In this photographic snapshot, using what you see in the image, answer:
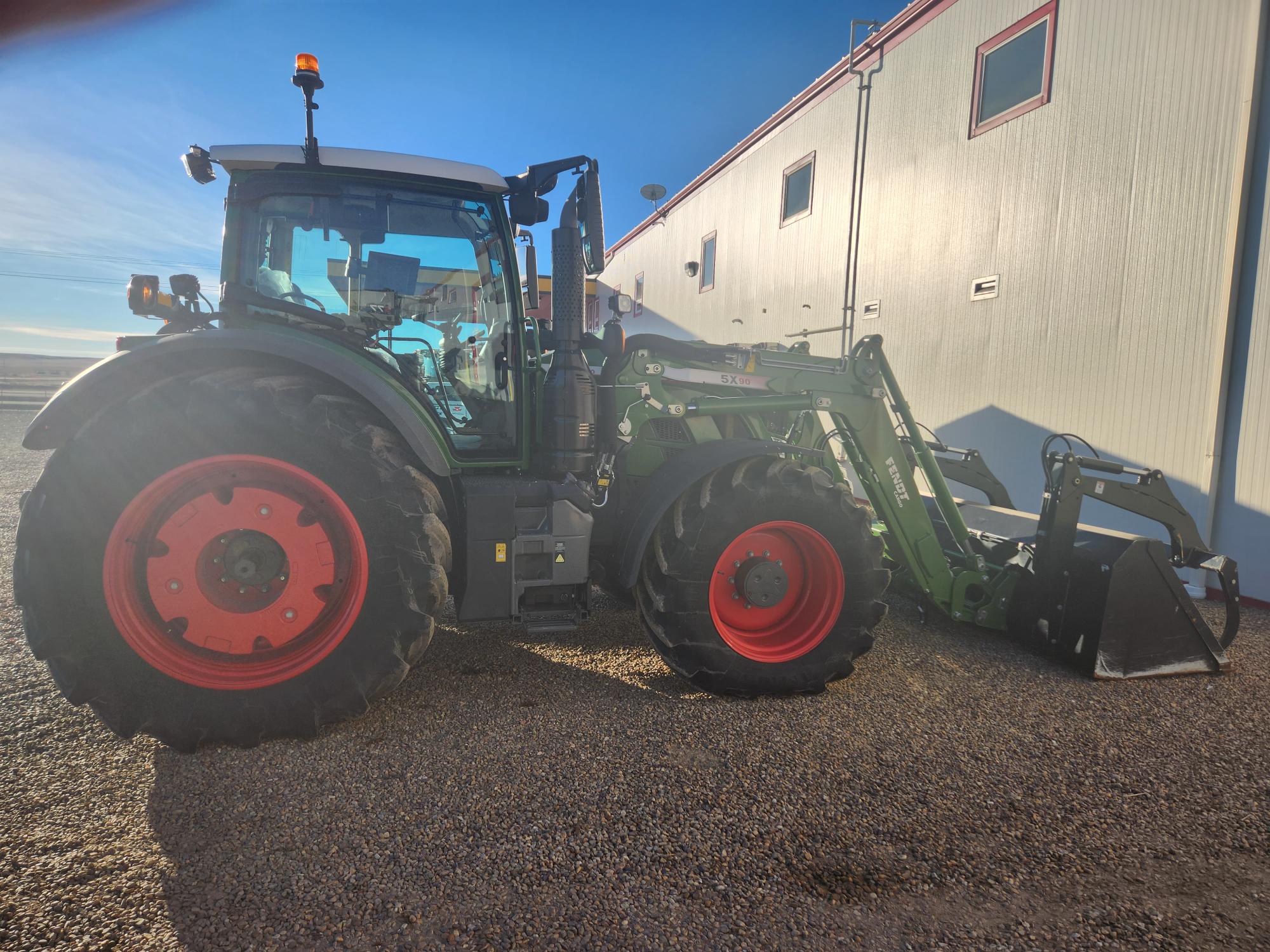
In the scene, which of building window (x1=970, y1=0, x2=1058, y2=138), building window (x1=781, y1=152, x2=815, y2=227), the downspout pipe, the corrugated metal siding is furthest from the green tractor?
building window (x1=781, y1=152, x2=815, y2=227)

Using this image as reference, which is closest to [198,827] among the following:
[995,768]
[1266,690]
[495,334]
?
[495,334]

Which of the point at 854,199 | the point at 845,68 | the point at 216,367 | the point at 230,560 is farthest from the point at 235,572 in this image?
the point at 845,68

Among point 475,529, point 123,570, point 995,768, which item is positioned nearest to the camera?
point 123,570

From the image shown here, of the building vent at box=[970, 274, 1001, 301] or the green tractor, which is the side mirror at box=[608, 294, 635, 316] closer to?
the green tractor

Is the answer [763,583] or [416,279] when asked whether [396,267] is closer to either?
[416,279]

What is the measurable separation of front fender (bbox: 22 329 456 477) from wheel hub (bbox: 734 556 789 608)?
4.59 feet

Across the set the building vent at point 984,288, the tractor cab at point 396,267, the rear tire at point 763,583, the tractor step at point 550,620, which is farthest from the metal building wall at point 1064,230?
the tractor cab at point 396,267

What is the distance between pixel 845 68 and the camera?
911cm

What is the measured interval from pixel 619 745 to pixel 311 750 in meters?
1.14

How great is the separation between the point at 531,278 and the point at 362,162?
0.87 m

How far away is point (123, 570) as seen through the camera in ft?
8.00

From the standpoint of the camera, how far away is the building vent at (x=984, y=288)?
6.85m

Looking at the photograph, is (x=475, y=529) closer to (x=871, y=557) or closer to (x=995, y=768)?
(x=871, y=557)

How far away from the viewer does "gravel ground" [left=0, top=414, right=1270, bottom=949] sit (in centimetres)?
177
